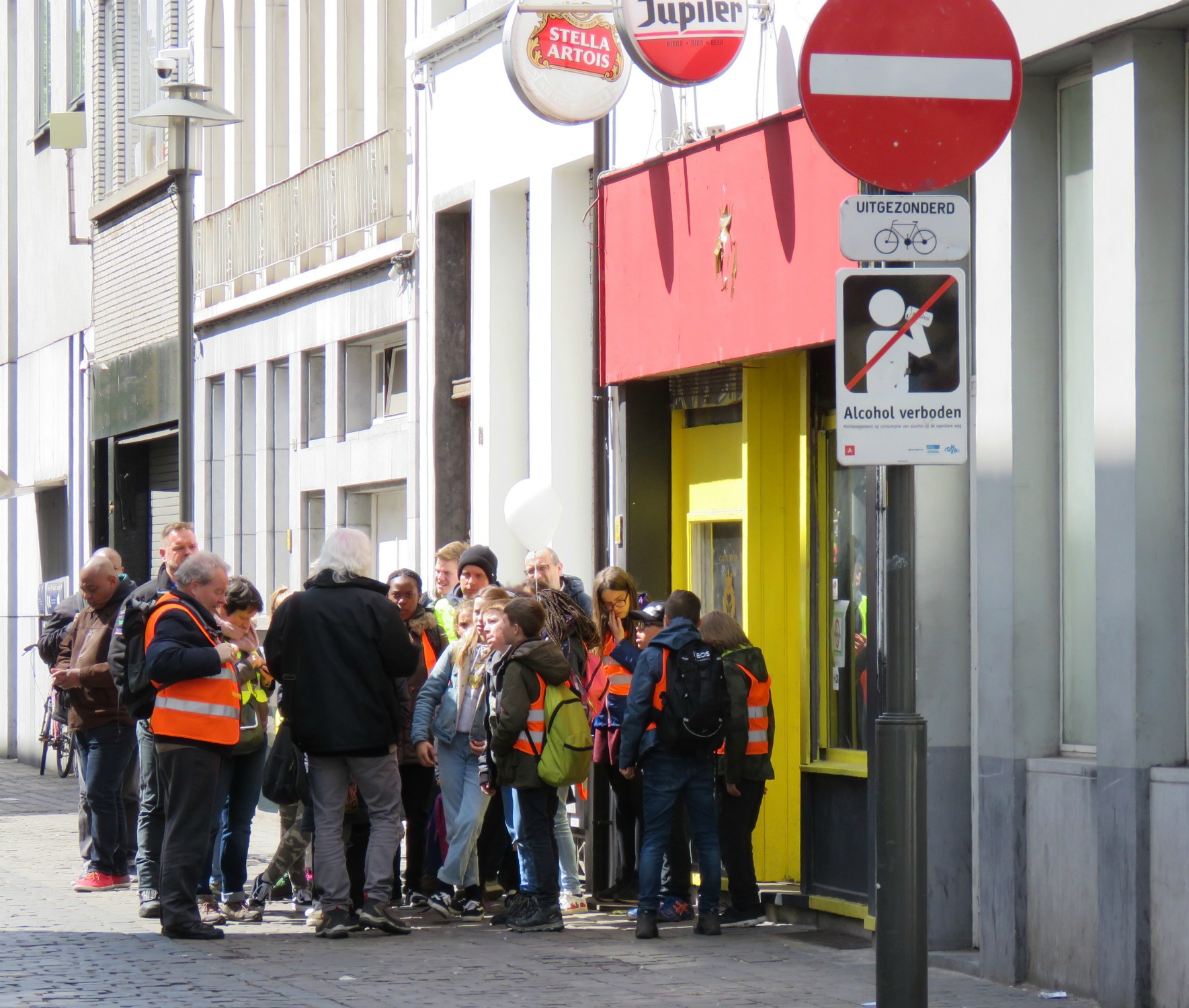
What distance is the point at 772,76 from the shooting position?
1102 cm

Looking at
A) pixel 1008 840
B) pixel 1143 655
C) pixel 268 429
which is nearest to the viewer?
pixel 1143 655

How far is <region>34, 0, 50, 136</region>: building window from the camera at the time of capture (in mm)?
25406

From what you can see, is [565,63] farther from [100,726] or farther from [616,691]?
[100,726]

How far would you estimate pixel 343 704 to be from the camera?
406 inches

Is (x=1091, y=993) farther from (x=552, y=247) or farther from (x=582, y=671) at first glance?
(x=552, y=247)

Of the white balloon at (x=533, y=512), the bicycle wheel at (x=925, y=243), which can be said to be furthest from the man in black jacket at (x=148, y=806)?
the bicycle wheel at (x=925, y=243)

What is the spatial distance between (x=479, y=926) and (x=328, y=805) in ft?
3.77

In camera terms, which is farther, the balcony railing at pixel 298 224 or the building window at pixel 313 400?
the building window at pixel 313 400

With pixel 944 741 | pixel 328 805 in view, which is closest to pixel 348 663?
pixel 328 805

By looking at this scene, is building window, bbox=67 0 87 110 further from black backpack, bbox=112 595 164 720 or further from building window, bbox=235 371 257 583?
black backpack, bbox=112 595 164 720

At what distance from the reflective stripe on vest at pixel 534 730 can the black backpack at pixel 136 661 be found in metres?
1.82

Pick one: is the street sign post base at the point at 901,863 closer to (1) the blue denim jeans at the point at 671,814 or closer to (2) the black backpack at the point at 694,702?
(2) the black backpack at the point at 694,702

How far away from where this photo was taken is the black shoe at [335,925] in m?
10.5

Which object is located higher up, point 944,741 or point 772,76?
point 772,76
